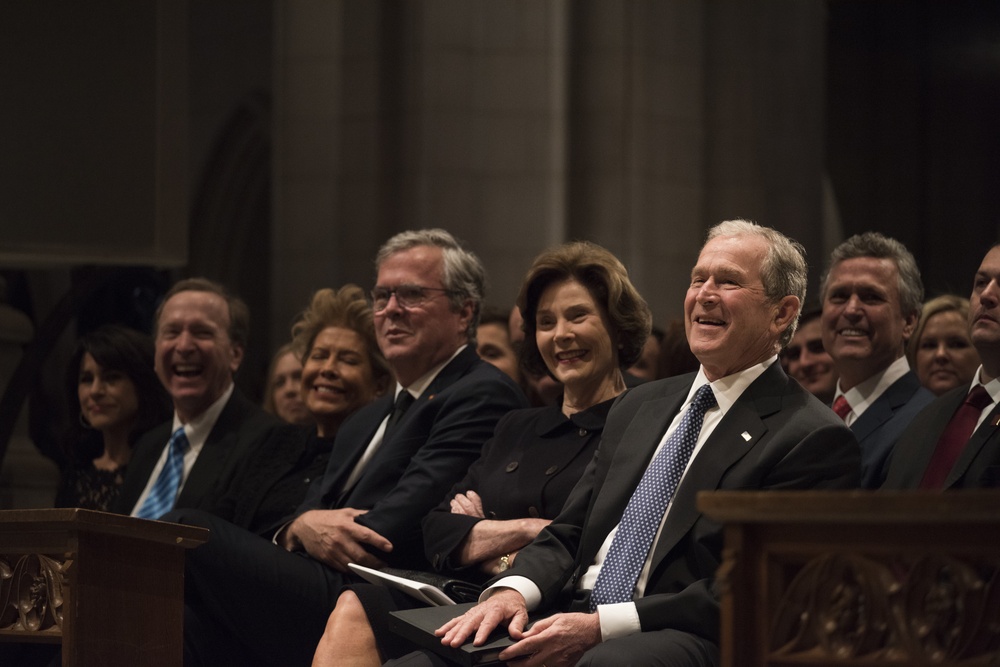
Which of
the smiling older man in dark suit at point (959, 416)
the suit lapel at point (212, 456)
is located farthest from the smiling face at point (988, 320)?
the suit lapel at point (212, 456)

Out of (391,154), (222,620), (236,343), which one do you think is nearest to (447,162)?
(391,154)

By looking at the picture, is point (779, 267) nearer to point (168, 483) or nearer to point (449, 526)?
point (449, 526)

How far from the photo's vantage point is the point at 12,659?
497 centimetres

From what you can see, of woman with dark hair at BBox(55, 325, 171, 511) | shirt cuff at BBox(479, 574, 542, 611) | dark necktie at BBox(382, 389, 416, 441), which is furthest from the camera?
woman with dark hair at BBox(55, 325, 171, 511)

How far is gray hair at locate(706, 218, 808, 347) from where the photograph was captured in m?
4.07

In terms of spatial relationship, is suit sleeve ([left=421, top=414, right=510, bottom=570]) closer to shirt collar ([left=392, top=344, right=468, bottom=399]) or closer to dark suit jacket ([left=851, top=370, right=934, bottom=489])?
shirt collar ([left=392, top=344, right=468, bottom=399])

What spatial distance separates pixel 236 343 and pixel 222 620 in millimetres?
1699

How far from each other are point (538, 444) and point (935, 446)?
1162mm

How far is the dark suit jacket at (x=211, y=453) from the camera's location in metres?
5.63

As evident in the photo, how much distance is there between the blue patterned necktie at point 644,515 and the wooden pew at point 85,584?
1179mm

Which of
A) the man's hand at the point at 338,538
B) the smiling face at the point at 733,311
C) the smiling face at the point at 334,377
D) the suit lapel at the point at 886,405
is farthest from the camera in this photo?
the smiling face at the point at 334,377

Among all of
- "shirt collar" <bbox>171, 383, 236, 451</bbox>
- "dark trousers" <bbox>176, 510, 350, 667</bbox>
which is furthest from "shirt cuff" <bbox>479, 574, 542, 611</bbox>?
"shirt collar" <bbox>171, 383, 236, 451</bbox>

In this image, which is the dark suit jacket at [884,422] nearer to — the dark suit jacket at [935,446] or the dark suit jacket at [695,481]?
the dark suit jacket at [935,446]

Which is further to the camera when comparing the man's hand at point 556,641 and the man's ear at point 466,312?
the man's ear at point 466,312
